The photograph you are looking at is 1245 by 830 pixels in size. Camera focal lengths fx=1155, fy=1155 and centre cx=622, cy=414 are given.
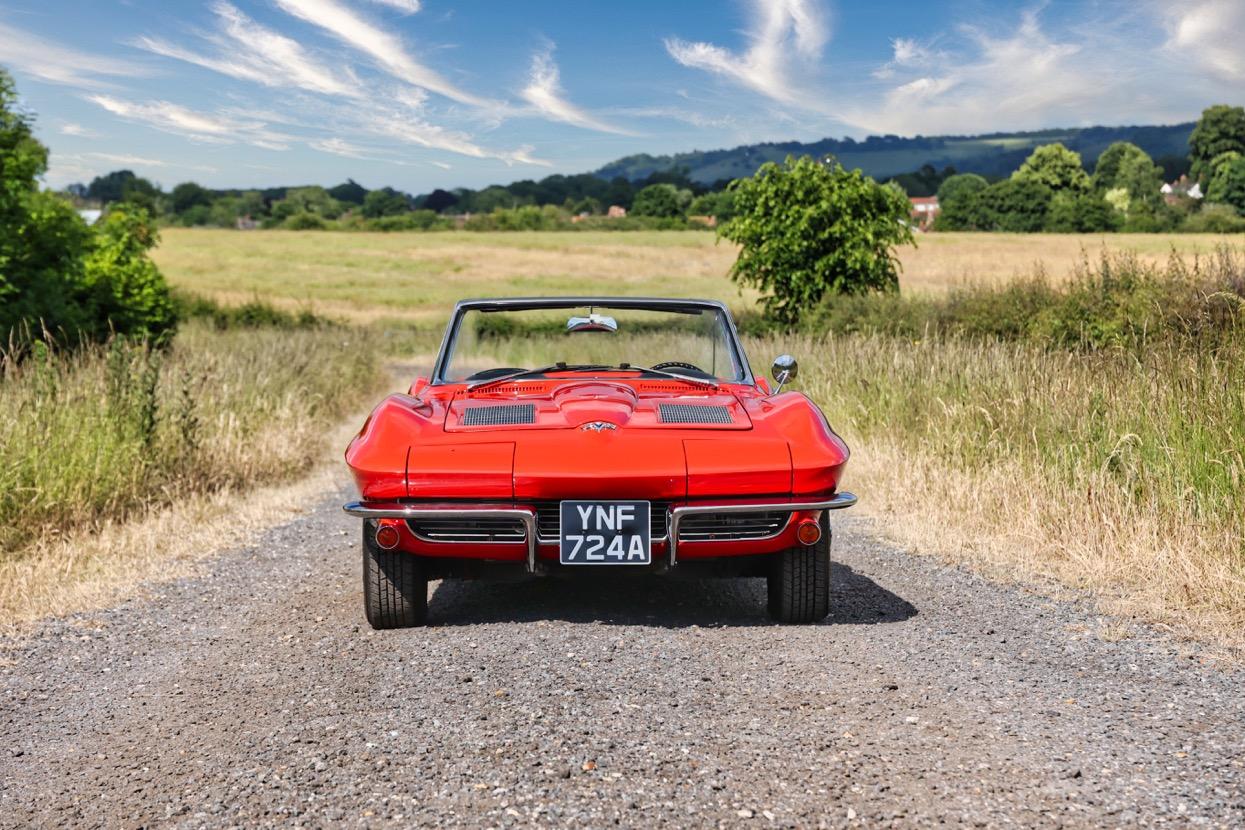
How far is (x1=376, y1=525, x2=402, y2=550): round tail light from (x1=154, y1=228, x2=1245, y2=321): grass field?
43.1 meters

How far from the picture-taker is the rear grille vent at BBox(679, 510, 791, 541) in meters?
4.63

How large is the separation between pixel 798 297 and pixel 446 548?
27.2m

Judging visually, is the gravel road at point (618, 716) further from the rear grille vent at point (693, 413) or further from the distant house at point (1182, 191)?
the distant house at point (1182, 191)

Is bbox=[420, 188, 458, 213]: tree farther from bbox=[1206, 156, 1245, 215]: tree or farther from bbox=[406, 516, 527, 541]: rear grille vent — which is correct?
bbox=[406, 516, 527, 541]: rear grille vent

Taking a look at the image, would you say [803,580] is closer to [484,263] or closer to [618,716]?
[618,716]

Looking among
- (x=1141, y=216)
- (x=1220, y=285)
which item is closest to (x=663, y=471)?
(x=1220, y=285)

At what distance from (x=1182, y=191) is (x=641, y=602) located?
130 metres

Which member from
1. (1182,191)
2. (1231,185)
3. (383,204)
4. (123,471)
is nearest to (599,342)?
(123,471)

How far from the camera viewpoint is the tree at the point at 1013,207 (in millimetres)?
89625

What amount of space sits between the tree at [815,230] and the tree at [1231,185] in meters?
41.7

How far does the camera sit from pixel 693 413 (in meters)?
5.00

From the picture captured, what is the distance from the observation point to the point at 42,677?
183 inches

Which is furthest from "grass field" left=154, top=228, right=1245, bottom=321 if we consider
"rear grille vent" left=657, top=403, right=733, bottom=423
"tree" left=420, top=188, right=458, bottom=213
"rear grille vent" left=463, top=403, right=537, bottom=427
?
"tree" left=420, top=188, right=458, bottom=213

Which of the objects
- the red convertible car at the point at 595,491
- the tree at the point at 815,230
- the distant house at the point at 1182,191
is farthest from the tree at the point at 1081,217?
the red convertible car at the point at 595,491
